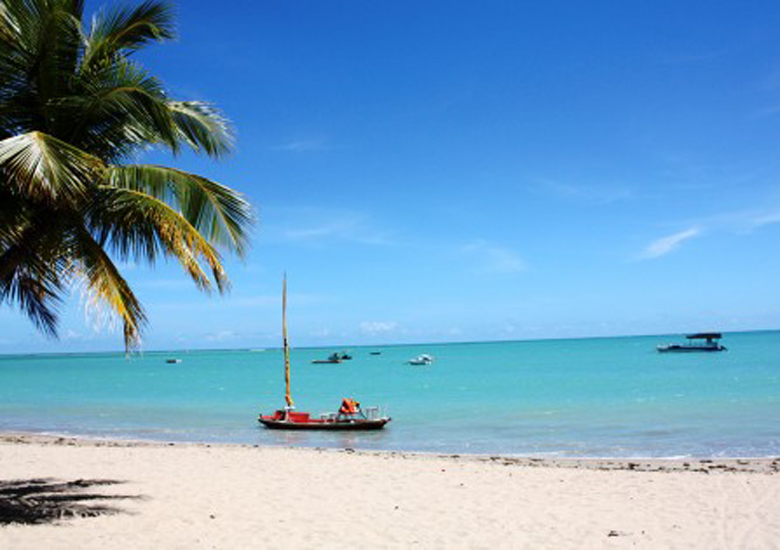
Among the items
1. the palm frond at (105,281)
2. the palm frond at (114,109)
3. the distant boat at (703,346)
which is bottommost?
the distant boat at (703,346)

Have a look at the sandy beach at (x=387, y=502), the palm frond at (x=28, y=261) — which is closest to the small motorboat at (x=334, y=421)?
the sandy beach at (x=387, y=502)

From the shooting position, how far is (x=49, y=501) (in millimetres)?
10016

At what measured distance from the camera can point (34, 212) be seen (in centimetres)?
736

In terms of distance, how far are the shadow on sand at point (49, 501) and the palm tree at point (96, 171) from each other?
3115 millimetres

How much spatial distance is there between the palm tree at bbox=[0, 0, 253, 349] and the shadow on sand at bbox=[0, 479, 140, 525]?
3115 millimetres

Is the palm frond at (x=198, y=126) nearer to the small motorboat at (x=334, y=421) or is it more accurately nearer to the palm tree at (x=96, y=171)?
the palm tree at (x=96, y=171)

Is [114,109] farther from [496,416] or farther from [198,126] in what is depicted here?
[496,416]

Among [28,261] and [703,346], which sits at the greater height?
[28,261]

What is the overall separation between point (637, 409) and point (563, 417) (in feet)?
16.6

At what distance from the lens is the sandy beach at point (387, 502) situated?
8578mm

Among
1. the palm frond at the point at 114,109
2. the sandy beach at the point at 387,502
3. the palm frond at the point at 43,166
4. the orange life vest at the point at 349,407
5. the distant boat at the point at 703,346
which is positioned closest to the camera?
the palm frond at the point at 43,166

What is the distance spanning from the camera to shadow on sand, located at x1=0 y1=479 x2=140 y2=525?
899 cm

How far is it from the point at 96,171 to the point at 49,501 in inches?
231

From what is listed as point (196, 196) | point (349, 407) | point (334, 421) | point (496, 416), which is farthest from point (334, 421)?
point (196, 196)
